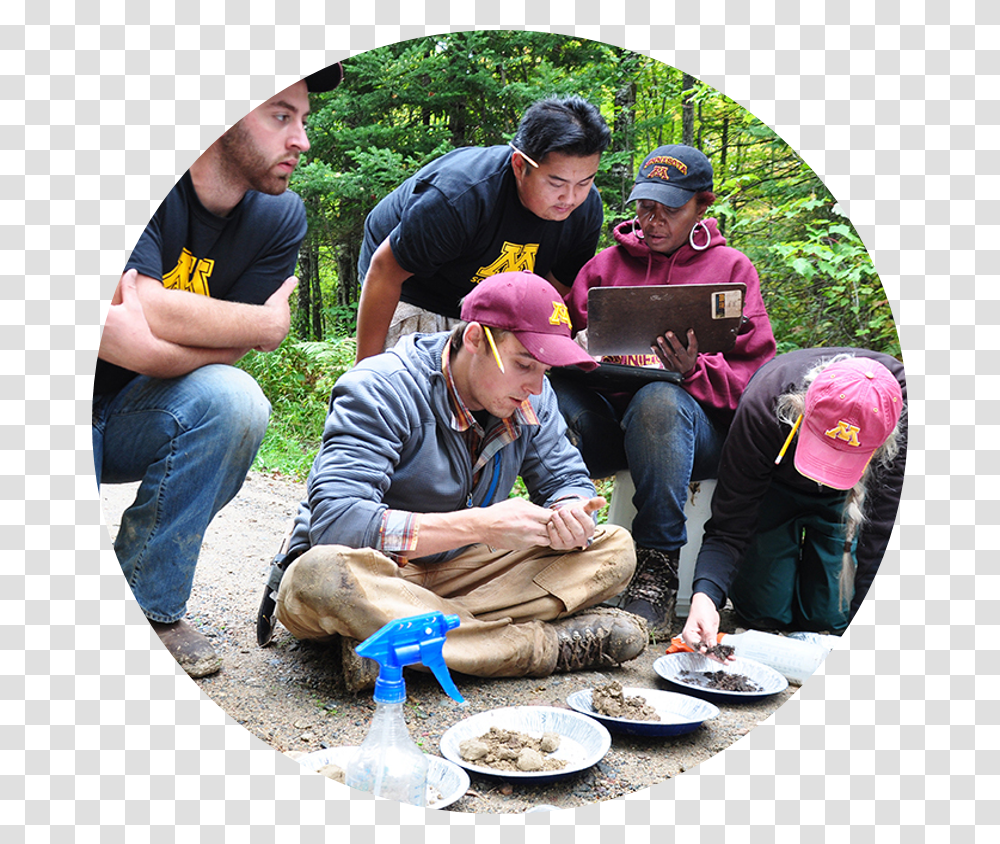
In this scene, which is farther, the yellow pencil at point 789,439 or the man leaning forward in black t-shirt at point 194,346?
the yellow pencil at point 789,439

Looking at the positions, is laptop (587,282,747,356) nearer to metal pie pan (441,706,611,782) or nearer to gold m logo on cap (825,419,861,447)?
gold m logo on cap (825,419,861,447)

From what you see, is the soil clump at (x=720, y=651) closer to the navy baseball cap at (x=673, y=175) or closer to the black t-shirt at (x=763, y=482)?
the black t-shirt at (x=763, y=482)

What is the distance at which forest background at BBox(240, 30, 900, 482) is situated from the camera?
86.0 inches

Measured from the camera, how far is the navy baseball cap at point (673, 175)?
7.45 feet

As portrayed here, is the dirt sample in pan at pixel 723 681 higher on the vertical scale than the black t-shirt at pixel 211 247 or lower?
lower

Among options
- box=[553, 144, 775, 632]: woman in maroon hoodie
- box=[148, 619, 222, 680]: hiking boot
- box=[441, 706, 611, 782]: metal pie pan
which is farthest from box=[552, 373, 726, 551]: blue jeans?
box=[148, 619, 222, 680]: hiking boot

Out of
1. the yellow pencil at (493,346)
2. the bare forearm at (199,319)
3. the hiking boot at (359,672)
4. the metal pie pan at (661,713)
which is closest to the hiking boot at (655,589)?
Result: the metal pie pan at (661,713)

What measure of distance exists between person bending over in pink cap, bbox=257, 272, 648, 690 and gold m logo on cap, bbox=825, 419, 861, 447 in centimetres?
65

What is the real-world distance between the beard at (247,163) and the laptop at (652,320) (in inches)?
35.0

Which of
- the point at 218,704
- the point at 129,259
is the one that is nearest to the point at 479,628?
the point at 218,704

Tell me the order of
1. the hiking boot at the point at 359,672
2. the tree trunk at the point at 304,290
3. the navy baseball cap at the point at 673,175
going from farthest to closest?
1. the navy baseball cap at the point at 673,175
2. the tree trunk at the point at 304,290
3. the hiking boot at the point at 359,672

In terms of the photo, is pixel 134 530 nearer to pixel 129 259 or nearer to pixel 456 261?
pixel 129 259

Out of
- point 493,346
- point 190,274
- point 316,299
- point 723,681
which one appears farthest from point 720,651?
point 190,274

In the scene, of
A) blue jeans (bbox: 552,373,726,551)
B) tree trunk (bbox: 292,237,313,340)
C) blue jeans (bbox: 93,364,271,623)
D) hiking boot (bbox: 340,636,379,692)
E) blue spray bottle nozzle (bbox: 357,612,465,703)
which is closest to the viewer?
blue spray bottle nozzle (bbox: 357,612,465,703)
